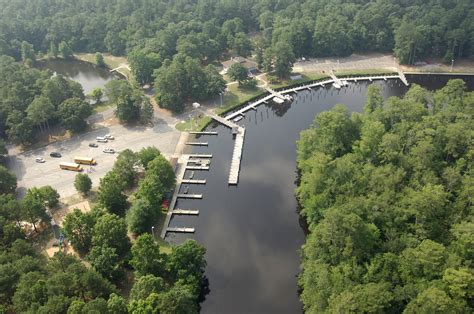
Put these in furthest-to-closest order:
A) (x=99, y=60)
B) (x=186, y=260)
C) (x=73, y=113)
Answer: (x=99, y=60) < (x=73, y=113) < (x=186, y=260)

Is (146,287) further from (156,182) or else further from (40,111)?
(40,111)

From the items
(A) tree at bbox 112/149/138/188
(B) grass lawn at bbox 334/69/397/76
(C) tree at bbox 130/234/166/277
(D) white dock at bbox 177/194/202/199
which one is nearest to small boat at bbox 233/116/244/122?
(D) white dock at bbox 177/194/202/199

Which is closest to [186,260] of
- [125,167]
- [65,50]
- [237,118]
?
[125,167]

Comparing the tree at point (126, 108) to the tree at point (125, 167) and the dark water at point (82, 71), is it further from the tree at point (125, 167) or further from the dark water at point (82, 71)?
the dark water at point (82, 71)

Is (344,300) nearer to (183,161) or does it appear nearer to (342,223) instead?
(342,223)

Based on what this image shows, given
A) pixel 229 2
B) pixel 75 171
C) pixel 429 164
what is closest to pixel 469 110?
pixel 429 164

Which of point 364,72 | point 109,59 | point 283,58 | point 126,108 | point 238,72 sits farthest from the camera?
point 109,59
